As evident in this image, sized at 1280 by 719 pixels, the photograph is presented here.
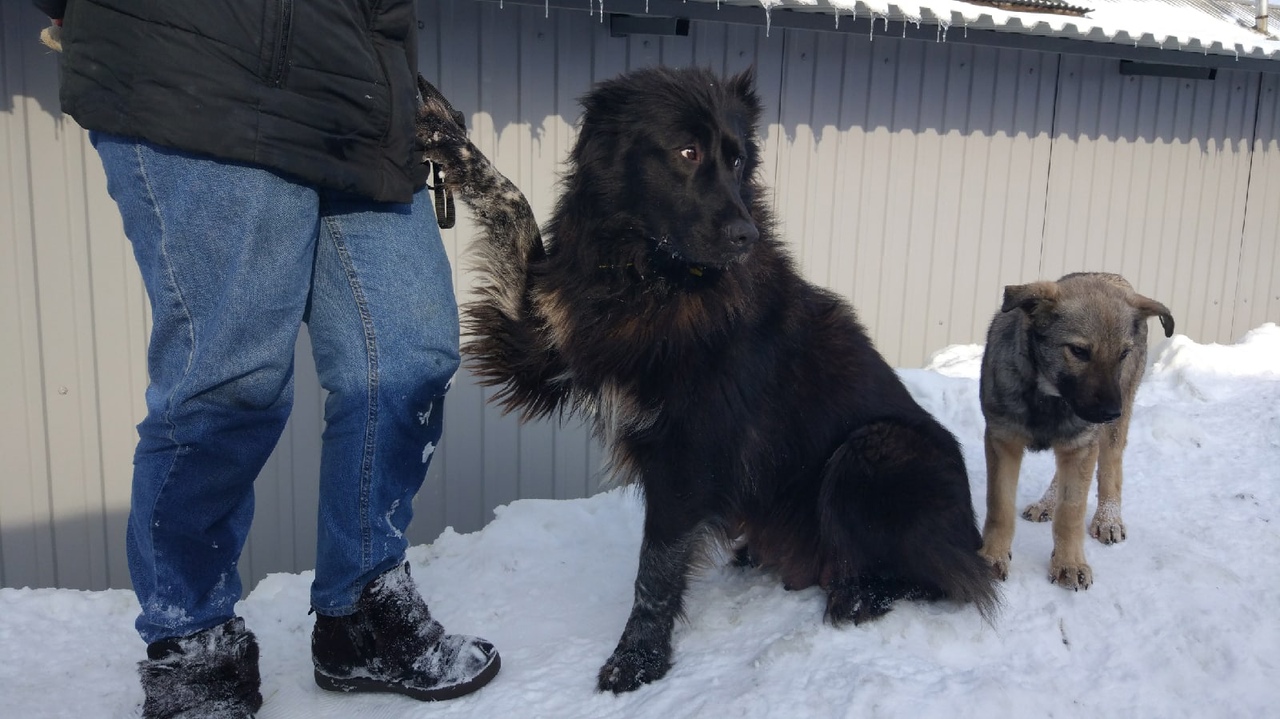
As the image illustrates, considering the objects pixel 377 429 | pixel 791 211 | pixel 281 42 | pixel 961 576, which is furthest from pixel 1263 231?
pixel 281 42

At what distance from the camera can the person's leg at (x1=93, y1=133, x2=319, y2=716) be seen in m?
1.83

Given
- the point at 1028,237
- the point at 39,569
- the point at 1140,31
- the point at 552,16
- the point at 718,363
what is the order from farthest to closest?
the point at 1028,237 < the point at 1140,31 < the point at 552,16 < the point at 39,569 < the point at 718,363

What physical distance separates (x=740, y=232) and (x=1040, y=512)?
2.03m

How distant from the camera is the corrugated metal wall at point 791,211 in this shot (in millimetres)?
3668

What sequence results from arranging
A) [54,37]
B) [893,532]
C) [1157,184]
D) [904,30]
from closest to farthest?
[54,37] → [893,532] → [904,30] → [1157,184]

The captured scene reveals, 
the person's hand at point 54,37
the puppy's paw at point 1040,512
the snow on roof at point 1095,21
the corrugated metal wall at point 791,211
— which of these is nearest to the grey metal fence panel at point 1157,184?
the corrugated metal wall at point 791,211

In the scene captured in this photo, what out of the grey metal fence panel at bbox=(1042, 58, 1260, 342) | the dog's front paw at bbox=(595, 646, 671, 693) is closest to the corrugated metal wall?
the grey metal fence panel at bbox=(1042, 58, 1260, 342)

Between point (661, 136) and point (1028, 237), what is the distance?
410 cm

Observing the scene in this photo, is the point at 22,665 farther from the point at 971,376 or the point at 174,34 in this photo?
the point at 971,376

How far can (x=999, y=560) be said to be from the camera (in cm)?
296

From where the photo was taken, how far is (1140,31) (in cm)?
509

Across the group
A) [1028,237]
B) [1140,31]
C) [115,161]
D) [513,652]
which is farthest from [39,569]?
[1140,31]

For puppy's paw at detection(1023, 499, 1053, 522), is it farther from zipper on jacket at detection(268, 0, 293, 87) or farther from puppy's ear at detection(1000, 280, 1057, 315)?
zipper on jacket at detection(268, 0, 293, 87)

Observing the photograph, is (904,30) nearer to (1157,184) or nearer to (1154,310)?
(1154,310)
